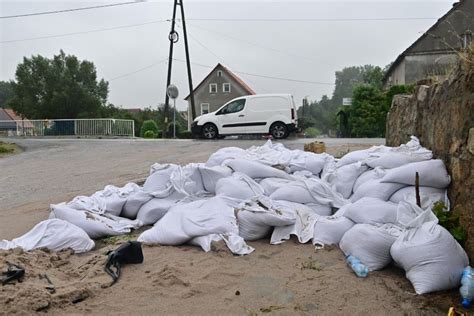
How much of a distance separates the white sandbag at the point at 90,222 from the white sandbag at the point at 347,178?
7.23ft

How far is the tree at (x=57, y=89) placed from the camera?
37.4m

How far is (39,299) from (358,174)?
3278 millimetres

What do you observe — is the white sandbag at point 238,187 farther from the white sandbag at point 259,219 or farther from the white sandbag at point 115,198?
the white sandbag at point 115,198

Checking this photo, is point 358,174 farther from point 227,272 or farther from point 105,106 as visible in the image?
point 105,106

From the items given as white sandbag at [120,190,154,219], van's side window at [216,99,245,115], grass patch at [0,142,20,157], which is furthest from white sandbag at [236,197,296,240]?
van's side window at [216,99,245,115]

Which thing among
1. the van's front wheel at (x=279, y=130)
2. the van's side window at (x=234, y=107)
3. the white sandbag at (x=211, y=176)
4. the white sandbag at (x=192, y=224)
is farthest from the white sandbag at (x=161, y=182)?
the van's side window at (x=234, y=107)

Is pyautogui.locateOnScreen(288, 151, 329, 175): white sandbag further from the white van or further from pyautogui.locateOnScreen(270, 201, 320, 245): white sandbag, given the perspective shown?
the white van

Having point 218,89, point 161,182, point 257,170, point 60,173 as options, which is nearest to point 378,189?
point 257,170

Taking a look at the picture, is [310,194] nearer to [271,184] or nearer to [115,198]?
[271,184]

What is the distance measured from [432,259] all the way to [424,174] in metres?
1.14

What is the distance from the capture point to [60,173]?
909 centimetres

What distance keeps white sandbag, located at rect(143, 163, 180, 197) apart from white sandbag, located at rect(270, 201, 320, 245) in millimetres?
1527

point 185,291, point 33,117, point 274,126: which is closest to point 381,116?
point 274,126

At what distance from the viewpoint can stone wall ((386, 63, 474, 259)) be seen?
3.28 m
